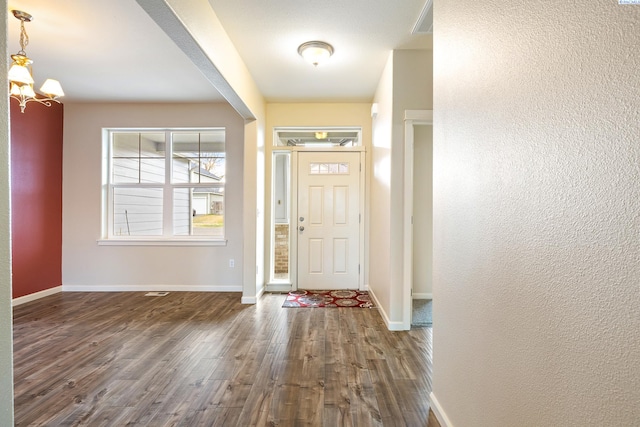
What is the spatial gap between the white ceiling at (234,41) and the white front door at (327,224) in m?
1.07

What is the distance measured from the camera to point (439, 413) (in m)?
1.64

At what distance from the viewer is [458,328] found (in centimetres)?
144

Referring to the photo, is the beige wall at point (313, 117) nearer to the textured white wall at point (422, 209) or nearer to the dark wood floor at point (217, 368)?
the textured white wall at point (422, 209)

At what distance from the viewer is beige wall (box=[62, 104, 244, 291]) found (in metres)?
4.30

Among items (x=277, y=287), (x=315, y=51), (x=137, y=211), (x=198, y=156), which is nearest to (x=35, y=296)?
(x=137, y=211)

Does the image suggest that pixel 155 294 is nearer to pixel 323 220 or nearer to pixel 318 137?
pixel 323 220

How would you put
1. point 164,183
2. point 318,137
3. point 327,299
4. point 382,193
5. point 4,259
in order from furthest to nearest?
1. point 318,137
2. point 164,183
3. point 327,299
4. point 382,193
5. point 4,259

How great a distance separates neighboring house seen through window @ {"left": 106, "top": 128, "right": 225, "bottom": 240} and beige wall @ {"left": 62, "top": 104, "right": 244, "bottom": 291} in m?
0.17

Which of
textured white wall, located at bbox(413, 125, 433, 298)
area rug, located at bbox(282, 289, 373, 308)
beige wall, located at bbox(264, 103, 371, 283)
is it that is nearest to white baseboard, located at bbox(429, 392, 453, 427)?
area rug, located at bbox(282, 289, 373, 308)

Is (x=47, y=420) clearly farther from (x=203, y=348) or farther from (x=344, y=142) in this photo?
(x=344, y=142)

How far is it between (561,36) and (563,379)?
92 centimetres

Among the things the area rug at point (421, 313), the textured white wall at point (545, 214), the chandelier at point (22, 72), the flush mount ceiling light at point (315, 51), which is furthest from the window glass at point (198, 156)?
the textured white wall at point (545, 214)

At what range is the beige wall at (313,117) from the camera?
431cm

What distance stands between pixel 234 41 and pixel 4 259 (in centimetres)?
258
